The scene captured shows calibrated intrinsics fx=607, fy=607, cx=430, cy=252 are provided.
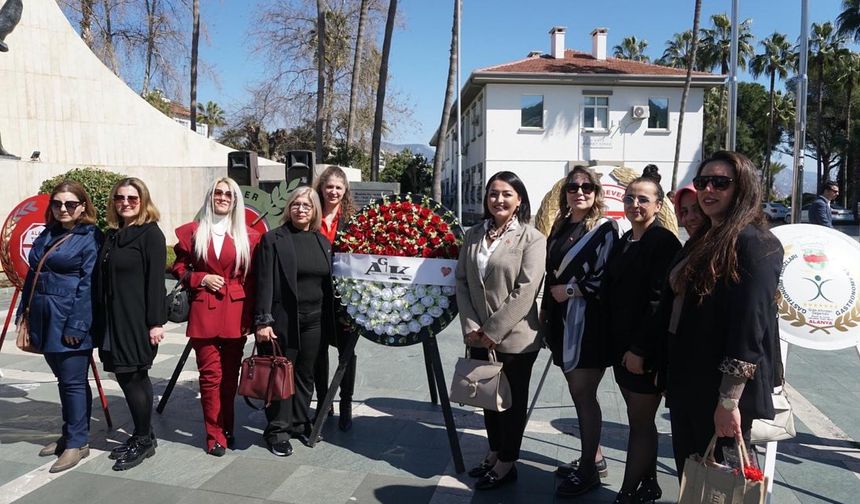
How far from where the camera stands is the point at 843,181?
4531 cm

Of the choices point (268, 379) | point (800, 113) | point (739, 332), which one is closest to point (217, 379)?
point (268, 379)

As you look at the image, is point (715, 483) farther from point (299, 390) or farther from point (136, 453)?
point (136, 453)

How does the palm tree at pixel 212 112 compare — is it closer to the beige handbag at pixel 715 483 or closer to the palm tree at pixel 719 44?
the palm tree at pixel 719 44

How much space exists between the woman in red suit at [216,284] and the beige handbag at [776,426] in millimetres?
2987

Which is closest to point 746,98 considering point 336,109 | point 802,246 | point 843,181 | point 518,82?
point 843,181

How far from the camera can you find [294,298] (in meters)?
3.95

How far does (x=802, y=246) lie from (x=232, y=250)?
3.54 meters

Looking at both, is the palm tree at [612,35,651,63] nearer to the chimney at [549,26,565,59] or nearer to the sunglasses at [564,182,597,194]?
the chimney at [549,26,565,59]

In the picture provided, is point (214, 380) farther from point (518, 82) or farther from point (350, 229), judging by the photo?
point (518, 82)

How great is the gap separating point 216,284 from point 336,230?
3.13 feet

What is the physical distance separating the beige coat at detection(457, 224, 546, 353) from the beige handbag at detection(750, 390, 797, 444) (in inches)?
44.9

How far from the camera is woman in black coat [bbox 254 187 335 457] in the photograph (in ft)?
12.8

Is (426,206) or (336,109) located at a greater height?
(336,109)

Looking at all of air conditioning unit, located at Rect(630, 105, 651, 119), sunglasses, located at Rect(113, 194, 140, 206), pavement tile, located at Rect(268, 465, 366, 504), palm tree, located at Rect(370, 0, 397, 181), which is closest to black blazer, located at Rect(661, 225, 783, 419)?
pavement tile, located at Rect(268, 465, 366, 504)
